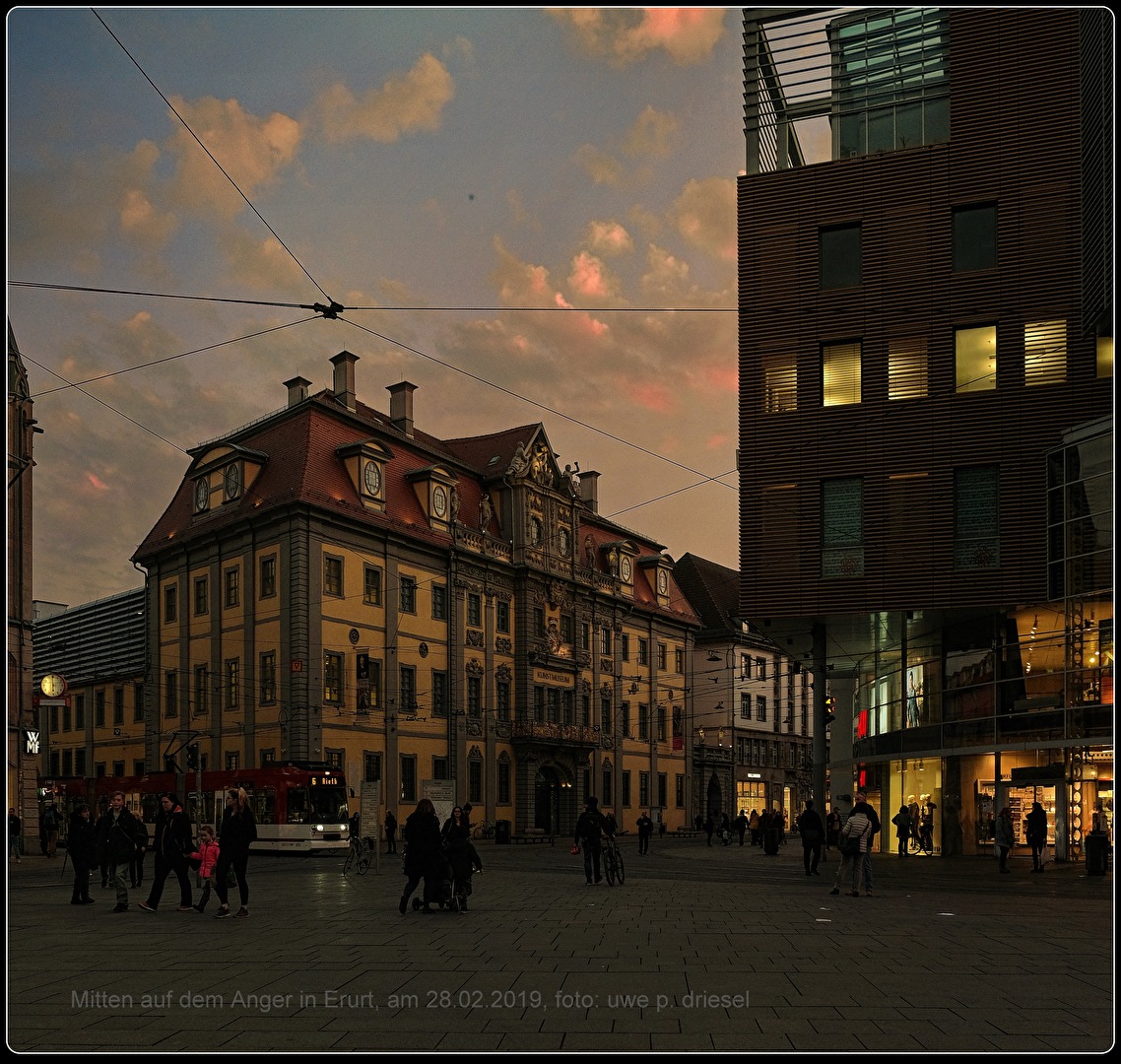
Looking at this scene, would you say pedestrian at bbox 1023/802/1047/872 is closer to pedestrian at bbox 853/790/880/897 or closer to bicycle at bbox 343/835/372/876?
pedestrian at bbox 853/790/880/897

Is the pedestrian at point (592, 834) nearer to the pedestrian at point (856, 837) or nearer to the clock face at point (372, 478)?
the pedestrian at point (856, 837)

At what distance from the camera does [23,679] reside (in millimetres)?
45688

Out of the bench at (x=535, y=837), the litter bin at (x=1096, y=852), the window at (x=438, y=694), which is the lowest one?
the bench at (x=535, y=837)

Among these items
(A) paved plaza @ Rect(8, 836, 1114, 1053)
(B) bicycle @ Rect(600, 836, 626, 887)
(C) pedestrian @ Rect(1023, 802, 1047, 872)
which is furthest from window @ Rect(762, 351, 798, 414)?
(A) paved plaza @ Rect(8, 836, 1114, 1053)

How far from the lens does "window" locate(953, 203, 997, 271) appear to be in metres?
34.2

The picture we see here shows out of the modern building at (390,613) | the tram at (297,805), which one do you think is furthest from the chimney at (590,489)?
the tram at (297,805)

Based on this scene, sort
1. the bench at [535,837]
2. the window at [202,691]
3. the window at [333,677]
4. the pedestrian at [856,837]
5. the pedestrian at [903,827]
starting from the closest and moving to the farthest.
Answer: the pedestrian at [856,837] → the pedestrian at [903,827] → the window at [333,677] → the window at [202,691] → the bench at [535,837]

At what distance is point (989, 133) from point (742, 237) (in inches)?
289

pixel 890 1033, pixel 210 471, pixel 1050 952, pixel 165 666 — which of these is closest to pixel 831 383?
pixel 1050 952

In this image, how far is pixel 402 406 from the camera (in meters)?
64.2

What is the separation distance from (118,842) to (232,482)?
120 ft

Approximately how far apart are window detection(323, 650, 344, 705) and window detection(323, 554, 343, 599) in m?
2.61

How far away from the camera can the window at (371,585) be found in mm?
55250

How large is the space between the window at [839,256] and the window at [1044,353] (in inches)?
208
